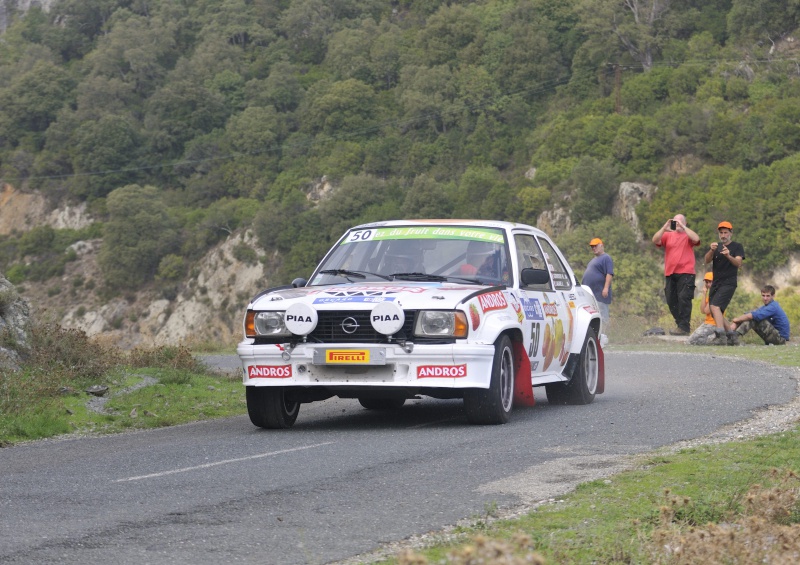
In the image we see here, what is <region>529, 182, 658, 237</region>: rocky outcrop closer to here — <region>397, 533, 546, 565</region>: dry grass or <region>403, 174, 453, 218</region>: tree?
<region>403, 174, 453, 218</region>: tree

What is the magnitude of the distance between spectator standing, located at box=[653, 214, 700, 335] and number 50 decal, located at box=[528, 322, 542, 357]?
9349mm

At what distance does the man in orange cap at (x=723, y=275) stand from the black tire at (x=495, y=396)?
30.7 feet

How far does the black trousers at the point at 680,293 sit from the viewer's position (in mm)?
21328

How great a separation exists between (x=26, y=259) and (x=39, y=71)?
1272 inches

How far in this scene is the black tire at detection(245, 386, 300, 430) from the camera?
35.1ft

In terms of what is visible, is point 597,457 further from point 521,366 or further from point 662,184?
point 662,184

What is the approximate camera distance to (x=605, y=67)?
313 feet

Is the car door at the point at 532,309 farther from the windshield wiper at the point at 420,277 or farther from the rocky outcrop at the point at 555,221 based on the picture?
the rocky outcrop at the point at 555,221

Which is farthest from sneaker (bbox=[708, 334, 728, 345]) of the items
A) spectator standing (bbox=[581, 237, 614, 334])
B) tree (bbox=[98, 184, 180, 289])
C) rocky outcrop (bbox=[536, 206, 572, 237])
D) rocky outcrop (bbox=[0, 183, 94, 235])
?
rocky outcrop (bbox=[0, 183, 94, 235])

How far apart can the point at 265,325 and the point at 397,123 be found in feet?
325

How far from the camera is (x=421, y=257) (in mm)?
11492

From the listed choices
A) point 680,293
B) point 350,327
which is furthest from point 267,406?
point 680,293

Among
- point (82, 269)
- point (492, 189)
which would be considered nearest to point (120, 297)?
point (82, 269)

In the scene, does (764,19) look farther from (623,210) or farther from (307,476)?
(307,476)
